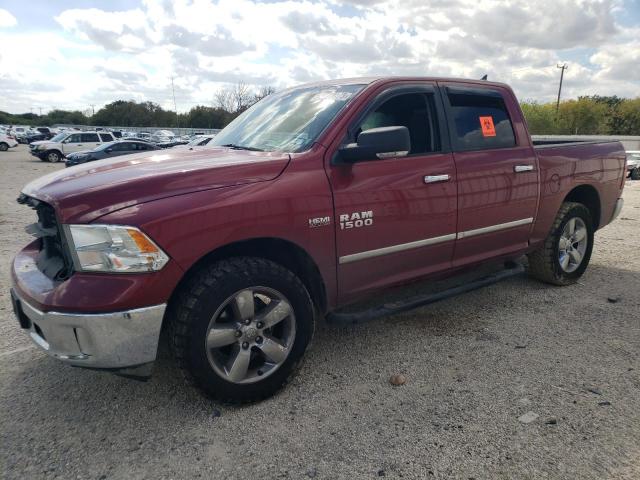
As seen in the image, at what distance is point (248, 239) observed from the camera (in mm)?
2664

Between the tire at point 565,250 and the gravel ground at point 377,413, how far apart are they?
81 centimetres

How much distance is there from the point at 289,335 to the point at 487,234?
192 cm

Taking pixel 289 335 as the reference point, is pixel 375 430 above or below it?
below

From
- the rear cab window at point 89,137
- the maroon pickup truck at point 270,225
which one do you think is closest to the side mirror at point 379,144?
the maroon pickup truck at point 270,225

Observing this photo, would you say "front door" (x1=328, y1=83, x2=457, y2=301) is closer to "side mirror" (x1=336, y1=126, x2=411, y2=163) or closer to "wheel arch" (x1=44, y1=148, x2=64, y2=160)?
"side mirror" (x1=336, y1=126, x2=411, y2=163)

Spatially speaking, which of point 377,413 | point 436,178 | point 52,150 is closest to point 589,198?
point 436,178

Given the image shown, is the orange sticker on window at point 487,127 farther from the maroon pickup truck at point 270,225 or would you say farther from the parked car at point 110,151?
the parked car at point 110,151

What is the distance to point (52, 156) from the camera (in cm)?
2695

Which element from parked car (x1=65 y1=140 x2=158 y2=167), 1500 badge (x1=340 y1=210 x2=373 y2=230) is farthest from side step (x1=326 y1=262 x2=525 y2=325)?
parked car (x1=65 y1=140 x2=158 y2=167)

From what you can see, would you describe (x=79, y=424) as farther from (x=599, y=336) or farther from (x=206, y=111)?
(x=206, y=111)

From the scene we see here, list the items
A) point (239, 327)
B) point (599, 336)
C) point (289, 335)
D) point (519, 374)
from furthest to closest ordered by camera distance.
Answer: point (599, 336) < point (519, 374) < point (289, 335) < point (239, 327)

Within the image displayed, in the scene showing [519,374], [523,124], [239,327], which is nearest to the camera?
[239,327]

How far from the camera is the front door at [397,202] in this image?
3.03m

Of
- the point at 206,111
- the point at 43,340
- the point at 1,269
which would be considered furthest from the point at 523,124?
the point at 206,111
